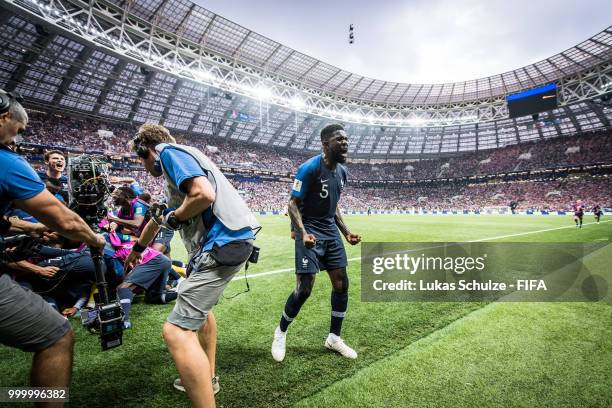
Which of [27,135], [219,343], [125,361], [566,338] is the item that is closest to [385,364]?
[219,343]

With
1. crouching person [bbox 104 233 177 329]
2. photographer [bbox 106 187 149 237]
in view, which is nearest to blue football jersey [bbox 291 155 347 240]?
crouching person [bbox 104 233 177 329]

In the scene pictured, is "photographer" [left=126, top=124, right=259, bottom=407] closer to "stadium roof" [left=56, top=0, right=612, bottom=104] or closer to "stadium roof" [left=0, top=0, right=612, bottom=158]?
"stadium roof" [left=0, top=0, right=612, bottom=158]

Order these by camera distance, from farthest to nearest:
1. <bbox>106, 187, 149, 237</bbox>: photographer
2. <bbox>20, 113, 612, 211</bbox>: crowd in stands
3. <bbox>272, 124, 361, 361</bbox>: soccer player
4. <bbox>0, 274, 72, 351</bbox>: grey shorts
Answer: <bbox>20, 113, 612, 211</bbox>: crowd in stands
<bbox>106, 187, 149, 237</bbox>: photographer
<bbox>272, 124, 361, 361</bbox>: soccer player
<bbox>0, 274, 72, 351</bbox>: grey shorts

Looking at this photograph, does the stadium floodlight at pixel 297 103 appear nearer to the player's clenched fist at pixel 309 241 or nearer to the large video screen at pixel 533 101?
the large video screen at pixel 533 101

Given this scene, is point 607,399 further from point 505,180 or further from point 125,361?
point 505,180

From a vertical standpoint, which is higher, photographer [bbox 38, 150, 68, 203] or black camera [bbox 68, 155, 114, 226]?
photographer [bbox 38, 150, 68, 203]

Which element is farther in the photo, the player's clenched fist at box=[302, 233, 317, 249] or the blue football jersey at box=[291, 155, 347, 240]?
the blue football jersey at box=[291, 155, 347, 240]

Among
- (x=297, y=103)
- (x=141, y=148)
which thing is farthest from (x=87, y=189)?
(x=297, y=103)

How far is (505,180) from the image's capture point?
170ft

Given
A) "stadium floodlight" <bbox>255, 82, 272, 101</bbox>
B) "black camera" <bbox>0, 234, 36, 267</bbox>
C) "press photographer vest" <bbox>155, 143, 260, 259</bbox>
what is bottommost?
"black camera" <bbox>0, 234, 36, 267</bbox>

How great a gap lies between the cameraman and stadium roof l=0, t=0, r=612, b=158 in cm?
2175

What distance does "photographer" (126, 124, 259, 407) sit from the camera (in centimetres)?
166

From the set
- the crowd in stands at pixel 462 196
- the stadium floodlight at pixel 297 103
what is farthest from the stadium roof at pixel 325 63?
the crowd in stands at pixel 462 196

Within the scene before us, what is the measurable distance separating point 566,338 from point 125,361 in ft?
14.9
